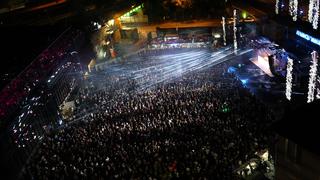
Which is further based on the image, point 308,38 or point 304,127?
point 308,38

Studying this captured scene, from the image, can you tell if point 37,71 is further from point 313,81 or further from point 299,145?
point 299,145

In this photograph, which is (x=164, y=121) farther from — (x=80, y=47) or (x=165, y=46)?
(x=165, y=46)

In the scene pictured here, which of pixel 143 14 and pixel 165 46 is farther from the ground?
pixel 143 14

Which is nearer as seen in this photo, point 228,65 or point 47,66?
point 47,66

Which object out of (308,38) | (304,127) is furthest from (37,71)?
(308,38)

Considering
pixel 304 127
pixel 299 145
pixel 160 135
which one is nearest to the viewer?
pixel 299 145

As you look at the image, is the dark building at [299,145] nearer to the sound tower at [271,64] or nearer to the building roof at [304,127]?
the building roof at [304,127]

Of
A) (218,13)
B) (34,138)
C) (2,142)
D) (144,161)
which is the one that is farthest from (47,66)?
(218,13)

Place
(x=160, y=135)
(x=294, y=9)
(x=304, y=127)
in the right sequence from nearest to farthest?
(x=304, y=127), (x=160, y=135), (x=294, y=9)
